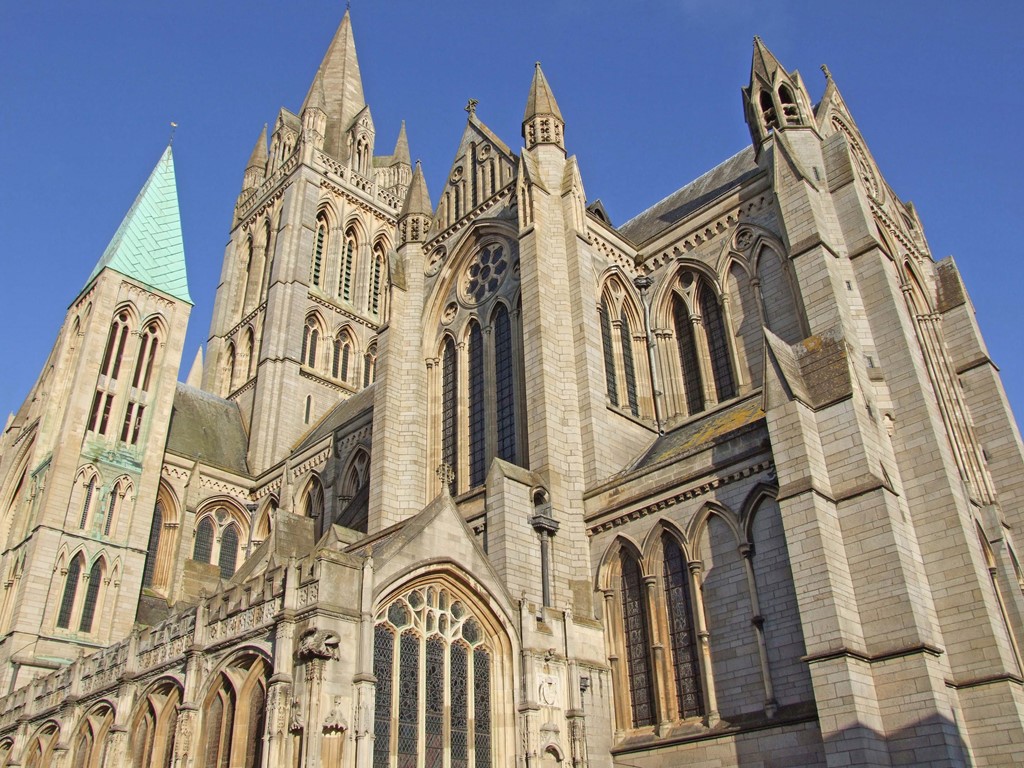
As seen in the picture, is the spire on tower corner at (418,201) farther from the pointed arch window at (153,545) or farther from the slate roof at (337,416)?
the pointed arch window at (153,545)

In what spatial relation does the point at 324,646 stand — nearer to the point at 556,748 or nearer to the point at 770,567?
the point at 556,748

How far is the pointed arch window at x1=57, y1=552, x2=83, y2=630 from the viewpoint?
1137 inches

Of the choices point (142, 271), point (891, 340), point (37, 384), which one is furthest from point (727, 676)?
point (37, 384)

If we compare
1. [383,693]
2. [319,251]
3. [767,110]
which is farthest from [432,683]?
[319,251]

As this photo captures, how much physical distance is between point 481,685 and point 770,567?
5.93m

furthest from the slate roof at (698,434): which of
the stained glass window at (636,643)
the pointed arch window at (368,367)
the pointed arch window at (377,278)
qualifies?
the pointed arch window at (377,278)

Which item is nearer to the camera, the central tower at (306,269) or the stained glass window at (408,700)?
the stained glass window at (408,700)

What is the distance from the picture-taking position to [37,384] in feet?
125

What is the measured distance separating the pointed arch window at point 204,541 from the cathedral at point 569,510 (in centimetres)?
11

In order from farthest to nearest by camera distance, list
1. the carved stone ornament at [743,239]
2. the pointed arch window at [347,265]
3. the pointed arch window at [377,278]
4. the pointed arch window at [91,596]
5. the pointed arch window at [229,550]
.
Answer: the pointed arch window at [377,278]
the pointed arch window at [347,265]
the pointed arch window at [229,550]
the pointed arch window at [91,596]
the carved stone ornament at [743,239]

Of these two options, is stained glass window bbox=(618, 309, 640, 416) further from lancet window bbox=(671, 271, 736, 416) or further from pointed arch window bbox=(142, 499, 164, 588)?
pointed arch window bbox=(142, 499, 164, 588)

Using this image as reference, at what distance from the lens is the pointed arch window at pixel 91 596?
2933 cm

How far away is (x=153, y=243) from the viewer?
38062 mm

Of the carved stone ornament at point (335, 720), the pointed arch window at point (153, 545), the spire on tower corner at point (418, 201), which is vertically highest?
the spire on tower corner at point (418, 201)
